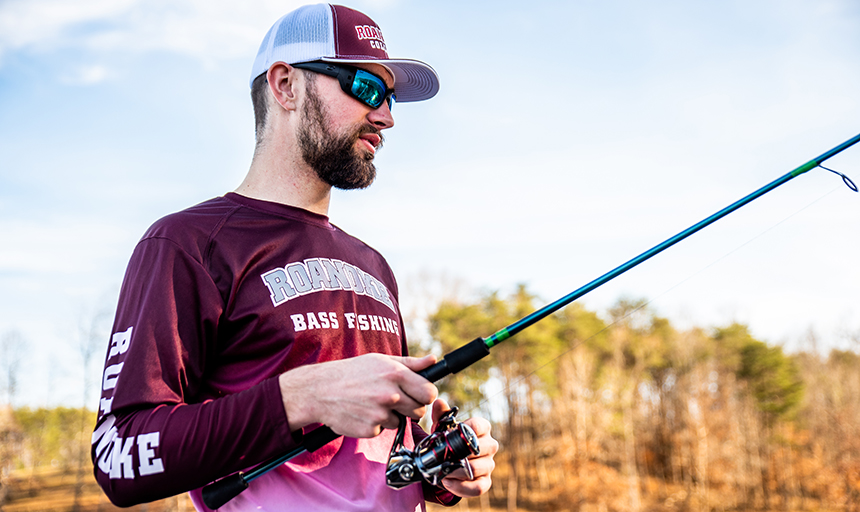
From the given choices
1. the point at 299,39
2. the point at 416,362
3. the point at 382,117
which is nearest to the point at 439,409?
the point at 416,362

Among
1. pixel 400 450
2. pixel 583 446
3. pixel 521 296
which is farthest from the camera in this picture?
pixel 521 296

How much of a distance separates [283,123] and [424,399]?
1358 millimetres

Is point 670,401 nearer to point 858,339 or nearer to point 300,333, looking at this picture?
point 858,339

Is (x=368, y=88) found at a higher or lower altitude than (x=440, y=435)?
higher

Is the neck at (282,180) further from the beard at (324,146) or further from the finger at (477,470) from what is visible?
the finger at (477,470)

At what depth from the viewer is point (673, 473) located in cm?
5131

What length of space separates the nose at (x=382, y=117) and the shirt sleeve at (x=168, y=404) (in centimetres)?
95

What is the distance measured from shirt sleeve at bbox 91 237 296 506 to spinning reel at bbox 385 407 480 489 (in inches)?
17.0

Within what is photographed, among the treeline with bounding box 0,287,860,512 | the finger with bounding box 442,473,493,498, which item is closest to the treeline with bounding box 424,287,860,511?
the treeline with bounding box 0,287,860,512

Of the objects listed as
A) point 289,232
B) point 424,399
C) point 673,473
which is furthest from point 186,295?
point 673,473

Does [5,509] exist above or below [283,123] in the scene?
below

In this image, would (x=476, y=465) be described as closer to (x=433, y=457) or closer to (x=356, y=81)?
(x=433, y=457)

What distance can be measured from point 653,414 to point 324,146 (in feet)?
189

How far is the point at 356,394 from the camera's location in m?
1.60
